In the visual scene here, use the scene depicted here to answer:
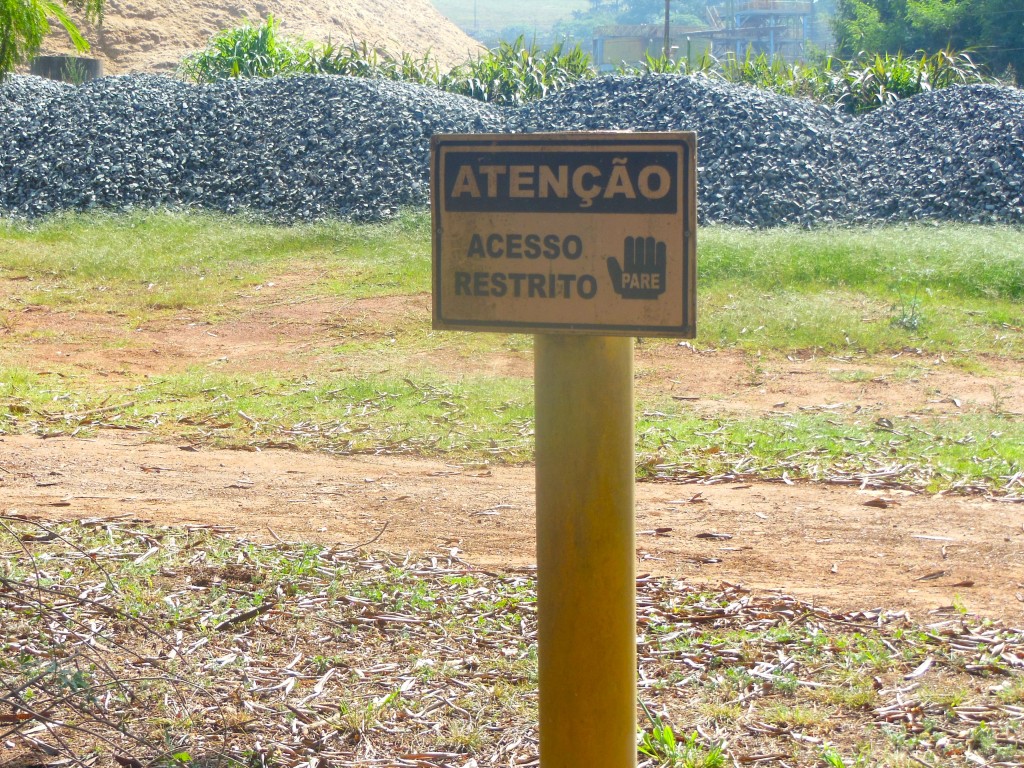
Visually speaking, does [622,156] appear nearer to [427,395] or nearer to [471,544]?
[471,544]

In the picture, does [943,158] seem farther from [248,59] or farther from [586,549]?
[586,549]

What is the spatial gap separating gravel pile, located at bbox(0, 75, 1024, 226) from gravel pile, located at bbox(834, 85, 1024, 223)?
0.07 feet

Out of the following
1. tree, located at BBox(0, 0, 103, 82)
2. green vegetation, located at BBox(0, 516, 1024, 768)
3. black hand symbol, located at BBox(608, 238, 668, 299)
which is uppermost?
tree, located at BBox(0, 0, 103, 82)

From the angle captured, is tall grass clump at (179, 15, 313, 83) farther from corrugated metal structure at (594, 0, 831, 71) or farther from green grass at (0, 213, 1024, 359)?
corrugated metal structure at (594, 0, 831, 71)

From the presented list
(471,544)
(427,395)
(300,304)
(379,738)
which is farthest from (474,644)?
(300,304)

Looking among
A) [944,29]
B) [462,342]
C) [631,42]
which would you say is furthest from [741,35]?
[462,342]

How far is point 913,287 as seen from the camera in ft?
32.7

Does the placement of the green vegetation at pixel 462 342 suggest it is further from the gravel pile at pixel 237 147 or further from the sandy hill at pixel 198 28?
the sandy hill at pixel 198 28

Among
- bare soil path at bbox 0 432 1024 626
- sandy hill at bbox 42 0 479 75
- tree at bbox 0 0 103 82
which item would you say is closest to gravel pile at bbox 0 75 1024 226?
Answer: bare soil path at bbox 0 432 1024 626

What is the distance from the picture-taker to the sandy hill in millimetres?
28000

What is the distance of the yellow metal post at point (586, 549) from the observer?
6.77 ft

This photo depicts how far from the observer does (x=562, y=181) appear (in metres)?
2.02

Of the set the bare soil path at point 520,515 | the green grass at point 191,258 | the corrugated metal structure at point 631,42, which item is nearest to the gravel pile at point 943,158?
the green grass at point 191,258

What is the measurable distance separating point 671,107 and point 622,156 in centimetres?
1282
